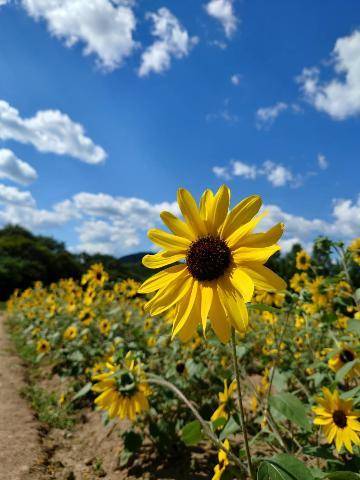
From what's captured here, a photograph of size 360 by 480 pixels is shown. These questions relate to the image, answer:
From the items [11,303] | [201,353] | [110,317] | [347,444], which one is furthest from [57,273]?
[347,444]

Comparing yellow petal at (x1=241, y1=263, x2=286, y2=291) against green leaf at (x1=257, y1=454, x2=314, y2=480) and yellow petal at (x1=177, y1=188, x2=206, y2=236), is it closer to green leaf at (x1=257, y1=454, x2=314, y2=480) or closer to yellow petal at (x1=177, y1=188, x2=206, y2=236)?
yellow petal at (x1=177, y1=188, x2=206, y2=236)

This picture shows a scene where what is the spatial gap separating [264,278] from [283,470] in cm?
63

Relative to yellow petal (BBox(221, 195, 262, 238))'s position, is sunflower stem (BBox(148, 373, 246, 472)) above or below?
below

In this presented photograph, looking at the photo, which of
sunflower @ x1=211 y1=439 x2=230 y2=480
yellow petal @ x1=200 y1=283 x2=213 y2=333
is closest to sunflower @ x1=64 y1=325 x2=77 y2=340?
sunflower @ x1=211 y1=439 x2=230 y2=480

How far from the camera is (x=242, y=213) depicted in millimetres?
1548

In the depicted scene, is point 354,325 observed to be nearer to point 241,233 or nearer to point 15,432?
point 241,233

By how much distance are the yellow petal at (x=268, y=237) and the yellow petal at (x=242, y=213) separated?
94 millimetres

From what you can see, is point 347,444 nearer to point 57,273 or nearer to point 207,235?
point 207,235

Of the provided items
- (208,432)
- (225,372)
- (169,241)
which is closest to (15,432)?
(225,372)

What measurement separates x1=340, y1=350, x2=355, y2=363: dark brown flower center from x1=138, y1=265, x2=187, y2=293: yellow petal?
1.75 m

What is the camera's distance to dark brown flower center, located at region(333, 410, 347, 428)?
2289mm

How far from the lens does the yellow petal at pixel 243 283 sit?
135 cm

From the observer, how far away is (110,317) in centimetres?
628

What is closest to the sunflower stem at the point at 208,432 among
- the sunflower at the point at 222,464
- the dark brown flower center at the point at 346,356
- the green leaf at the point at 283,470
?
the sunflower at the point at 222,464
